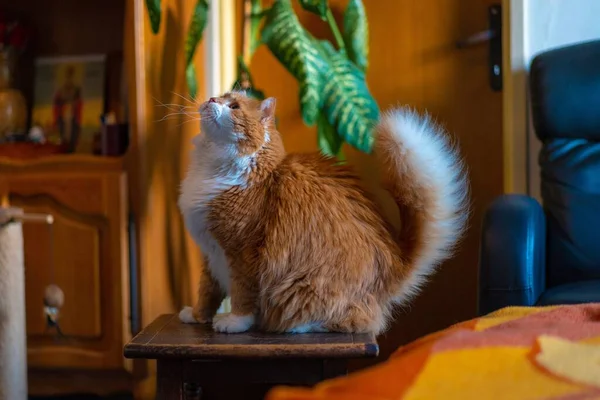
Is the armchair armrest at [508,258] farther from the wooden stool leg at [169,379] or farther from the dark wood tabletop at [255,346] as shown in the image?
the wooden stool leg at [169,379]

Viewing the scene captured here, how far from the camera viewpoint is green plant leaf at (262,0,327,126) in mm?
1439

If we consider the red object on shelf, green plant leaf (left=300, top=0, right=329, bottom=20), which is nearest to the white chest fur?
green plant leaf (left=300, top=0, right=329, bottom=20)

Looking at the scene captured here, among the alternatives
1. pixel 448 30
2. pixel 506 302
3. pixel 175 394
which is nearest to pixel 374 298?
pixel 506 302

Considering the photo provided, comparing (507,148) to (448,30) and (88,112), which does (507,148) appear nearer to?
(448,30)

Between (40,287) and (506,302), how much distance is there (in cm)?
115

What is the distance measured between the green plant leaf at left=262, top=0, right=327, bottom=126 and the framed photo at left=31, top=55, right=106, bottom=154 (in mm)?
621

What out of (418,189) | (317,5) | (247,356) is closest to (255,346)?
(247,356)

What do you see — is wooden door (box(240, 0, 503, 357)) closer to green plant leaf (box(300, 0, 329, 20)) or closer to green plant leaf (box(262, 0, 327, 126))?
green plant leaf (box(300, 0, 329, 20))

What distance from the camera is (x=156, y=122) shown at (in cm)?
161

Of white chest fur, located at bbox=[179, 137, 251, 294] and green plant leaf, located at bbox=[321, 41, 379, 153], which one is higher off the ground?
green plant leaf, located at bbox=[321, 41, 379, 153]

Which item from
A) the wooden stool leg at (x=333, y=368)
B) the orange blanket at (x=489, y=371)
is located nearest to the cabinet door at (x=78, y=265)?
the wooden stool leg at (x=333, y=368)

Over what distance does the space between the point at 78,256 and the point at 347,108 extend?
2.56ft

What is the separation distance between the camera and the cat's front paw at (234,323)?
104cm

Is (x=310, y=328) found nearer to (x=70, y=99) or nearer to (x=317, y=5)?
(x=317, y=5)
